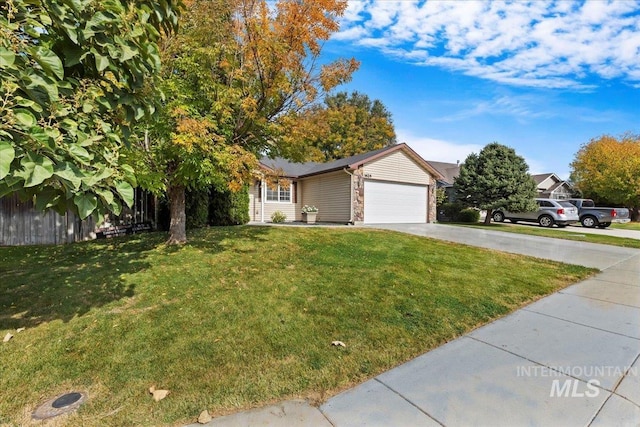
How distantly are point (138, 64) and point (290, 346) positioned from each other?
9.72 ft

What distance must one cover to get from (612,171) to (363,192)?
84.8 ft

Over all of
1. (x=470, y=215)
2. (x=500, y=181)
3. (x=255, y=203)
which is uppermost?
(x=500, y=181)

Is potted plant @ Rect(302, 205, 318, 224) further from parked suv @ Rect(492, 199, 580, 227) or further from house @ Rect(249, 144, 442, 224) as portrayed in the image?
parked suv @ Rect(492, 199, 580, 227)

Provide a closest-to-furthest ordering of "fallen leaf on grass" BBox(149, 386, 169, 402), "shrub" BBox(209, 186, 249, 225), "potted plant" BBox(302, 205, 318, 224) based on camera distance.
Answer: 1. "fallen leaf on grass" BBox(149, 386, 169, 402)
2. "shrub" BBox(209, 186, 249, 225)
3. "potted plant" BBox(302, 205, 318, 224)

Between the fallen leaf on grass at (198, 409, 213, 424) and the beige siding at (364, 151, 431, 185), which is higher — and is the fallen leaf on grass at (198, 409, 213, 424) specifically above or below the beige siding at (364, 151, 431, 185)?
below

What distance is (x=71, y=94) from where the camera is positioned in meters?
2.32

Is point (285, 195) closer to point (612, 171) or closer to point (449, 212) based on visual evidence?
point (449, 212)

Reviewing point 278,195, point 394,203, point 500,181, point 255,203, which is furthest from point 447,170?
point 255,203

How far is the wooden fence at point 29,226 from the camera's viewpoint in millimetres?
A: 9031

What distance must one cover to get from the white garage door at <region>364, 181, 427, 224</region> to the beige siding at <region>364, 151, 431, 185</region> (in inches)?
13.0

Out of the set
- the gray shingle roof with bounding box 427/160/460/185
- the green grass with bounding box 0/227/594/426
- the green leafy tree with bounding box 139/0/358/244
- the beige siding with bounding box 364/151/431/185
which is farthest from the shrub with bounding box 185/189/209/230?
the gray shingle roof with bounding box 427/160/460/185

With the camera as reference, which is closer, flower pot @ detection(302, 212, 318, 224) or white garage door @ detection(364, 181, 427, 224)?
white garage door @ detection(364, 181, 427, 224)

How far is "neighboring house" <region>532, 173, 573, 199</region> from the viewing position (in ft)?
103

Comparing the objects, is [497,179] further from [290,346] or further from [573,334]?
[290,346]
